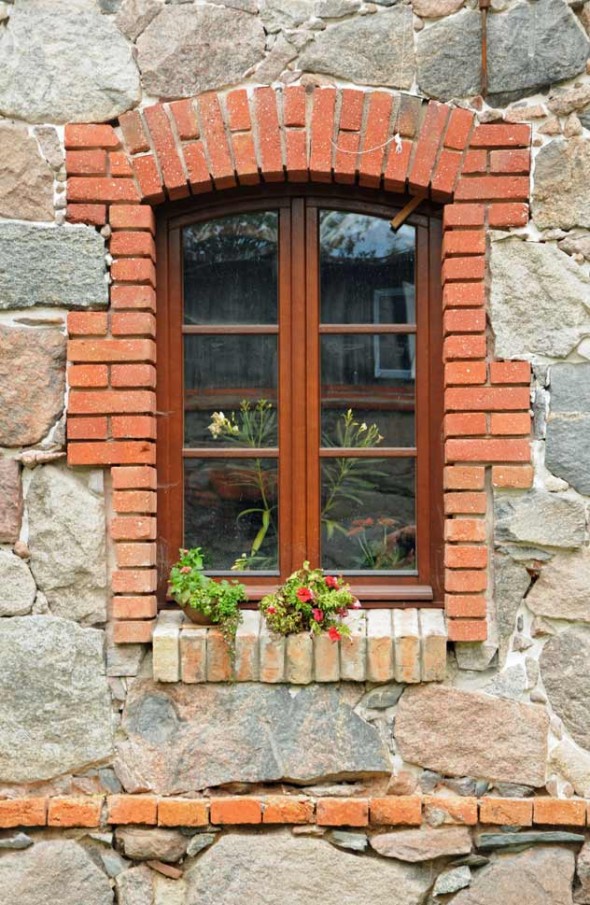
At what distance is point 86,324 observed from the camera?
121 inches

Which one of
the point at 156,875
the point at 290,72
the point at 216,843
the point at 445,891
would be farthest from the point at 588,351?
the point at 156,875

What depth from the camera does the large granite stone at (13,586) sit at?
310 centimetres

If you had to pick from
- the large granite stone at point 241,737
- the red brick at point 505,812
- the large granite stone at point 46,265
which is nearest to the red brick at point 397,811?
the large granite stone at point 241,737

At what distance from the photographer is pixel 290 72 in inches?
121

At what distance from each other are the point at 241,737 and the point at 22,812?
33.0 inches

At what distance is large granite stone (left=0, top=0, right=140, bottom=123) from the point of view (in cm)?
307

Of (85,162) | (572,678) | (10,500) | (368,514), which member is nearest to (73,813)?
(10,500)

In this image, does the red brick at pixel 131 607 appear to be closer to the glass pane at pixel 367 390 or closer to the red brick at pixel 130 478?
the red brick at pixel 130 478

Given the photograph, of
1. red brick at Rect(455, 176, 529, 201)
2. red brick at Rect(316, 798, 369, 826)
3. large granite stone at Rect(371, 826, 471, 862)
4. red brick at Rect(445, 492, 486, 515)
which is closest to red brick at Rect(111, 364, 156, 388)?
red brick at Rect(445, 492, 486, 515)

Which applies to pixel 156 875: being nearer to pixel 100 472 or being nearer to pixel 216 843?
pixel 216 843

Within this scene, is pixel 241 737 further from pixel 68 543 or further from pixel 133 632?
pixel 68 543

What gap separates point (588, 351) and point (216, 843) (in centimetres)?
225

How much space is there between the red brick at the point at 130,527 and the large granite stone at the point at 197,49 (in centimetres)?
155

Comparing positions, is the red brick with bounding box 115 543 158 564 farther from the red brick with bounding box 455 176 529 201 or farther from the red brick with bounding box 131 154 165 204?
the red brick with bounding box 455 176 529 201
